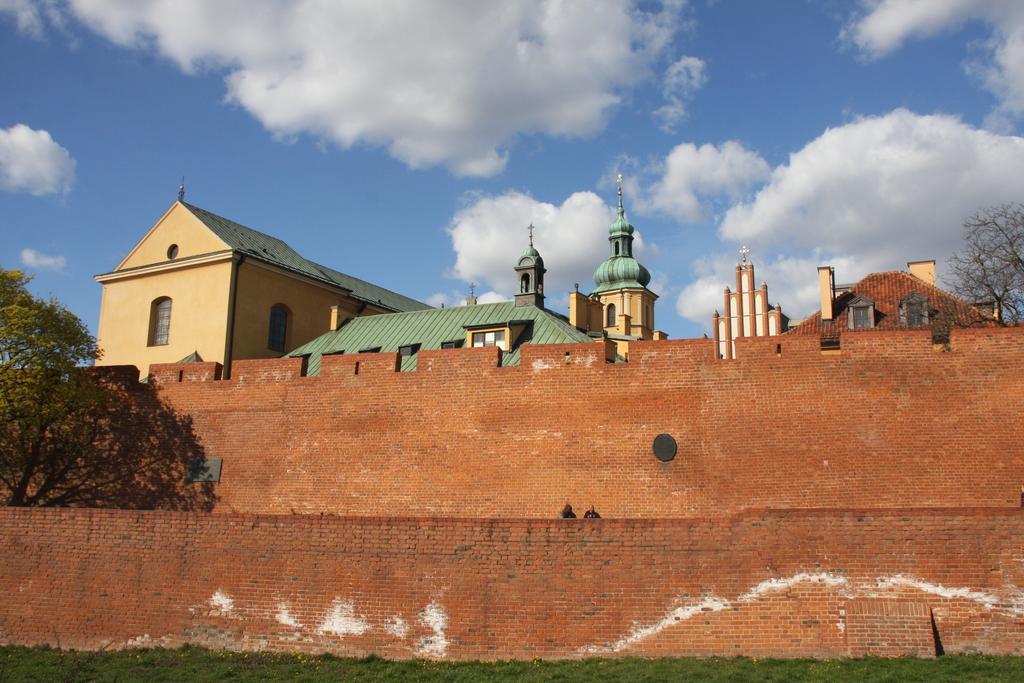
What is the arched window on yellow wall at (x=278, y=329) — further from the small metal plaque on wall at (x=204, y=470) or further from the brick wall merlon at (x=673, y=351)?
the brick wall merlon at (x=673, y=351)

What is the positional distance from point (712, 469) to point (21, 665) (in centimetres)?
1199

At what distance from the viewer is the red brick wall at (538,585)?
11141mm

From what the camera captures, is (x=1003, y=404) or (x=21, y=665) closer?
(x=21, y=665)

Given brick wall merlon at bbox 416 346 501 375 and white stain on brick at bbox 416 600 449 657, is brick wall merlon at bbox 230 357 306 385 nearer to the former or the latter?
brick wall merlon at bbox 416 346 501 375

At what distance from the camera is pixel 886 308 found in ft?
80.0

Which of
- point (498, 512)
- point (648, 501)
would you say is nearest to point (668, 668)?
point (648, 501)

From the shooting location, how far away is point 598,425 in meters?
19.2

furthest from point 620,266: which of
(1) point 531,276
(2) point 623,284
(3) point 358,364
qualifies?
(3) point 358,364

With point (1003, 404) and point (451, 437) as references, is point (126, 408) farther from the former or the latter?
point (1003, 404)

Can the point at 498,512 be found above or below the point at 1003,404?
below

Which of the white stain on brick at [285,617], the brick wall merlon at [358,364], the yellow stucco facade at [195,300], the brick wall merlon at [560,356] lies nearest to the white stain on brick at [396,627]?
the white stain on brick at [285,617]

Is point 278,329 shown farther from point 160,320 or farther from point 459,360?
point 459,360

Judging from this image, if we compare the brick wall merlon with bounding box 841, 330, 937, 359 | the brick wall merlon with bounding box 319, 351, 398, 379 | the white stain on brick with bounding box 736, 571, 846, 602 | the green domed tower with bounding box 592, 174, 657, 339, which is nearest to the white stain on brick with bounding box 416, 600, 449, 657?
the white stain on brick with bounding box 736, 571, 846, 602

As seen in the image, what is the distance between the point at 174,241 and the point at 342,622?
20312mm
